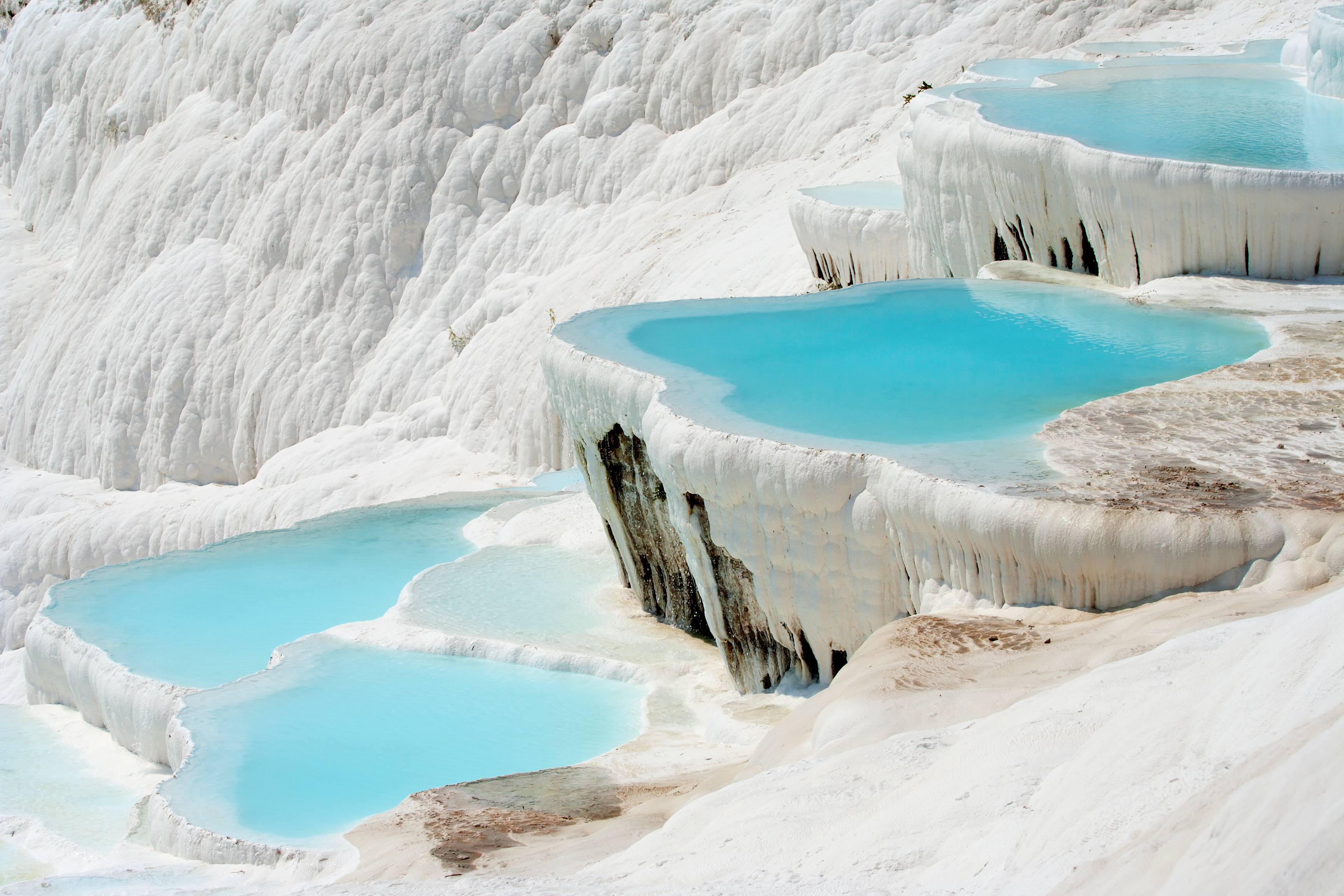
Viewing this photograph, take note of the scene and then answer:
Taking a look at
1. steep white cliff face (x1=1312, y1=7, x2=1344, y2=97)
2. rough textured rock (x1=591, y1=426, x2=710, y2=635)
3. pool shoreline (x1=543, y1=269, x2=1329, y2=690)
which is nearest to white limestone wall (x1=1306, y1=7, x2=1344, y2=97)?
steep white cliff face (x1=1312, y1=7, x2=1344, y2=97)

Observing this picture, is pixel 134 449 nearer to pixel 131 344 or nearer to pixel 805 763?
pixel 131 344

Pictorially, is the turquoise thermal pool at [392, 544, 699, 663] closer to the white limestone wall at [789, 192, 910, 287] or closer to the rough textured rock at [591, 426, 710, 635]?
the rough textured rock at [591, 426, 710, 635]

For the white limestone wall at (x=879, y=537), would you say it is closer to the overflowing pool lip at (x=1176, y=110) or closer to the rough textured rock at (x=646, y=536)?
the rough textured rock at (x=646, y=536)

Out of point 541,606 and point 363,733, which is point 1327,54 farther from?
point 363,733

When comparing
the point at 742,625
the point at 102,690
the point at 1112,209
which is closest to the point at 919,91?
the point at 1112,209

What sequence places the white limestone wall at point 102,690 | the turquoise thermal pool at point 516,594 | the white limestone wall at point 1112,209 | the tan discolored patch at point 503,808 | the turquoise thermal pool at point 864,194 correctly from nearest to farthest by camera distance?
the tan discolored patch at point 503,808 → the white limestone wall at point 102,690 → the white limestone wall at point 1112,209 → the turquoise thermal pool at point 516,594 → the turquoise thermal pool at point 864,194

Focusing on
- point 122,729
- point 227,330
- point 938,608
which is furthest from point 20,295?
point 938,608

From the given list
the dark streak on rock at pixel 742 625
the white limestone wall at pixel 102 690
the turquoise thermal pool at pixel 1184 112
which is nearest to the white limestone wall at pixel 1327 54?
the turquoise thermal pool at pixel 1184 112
